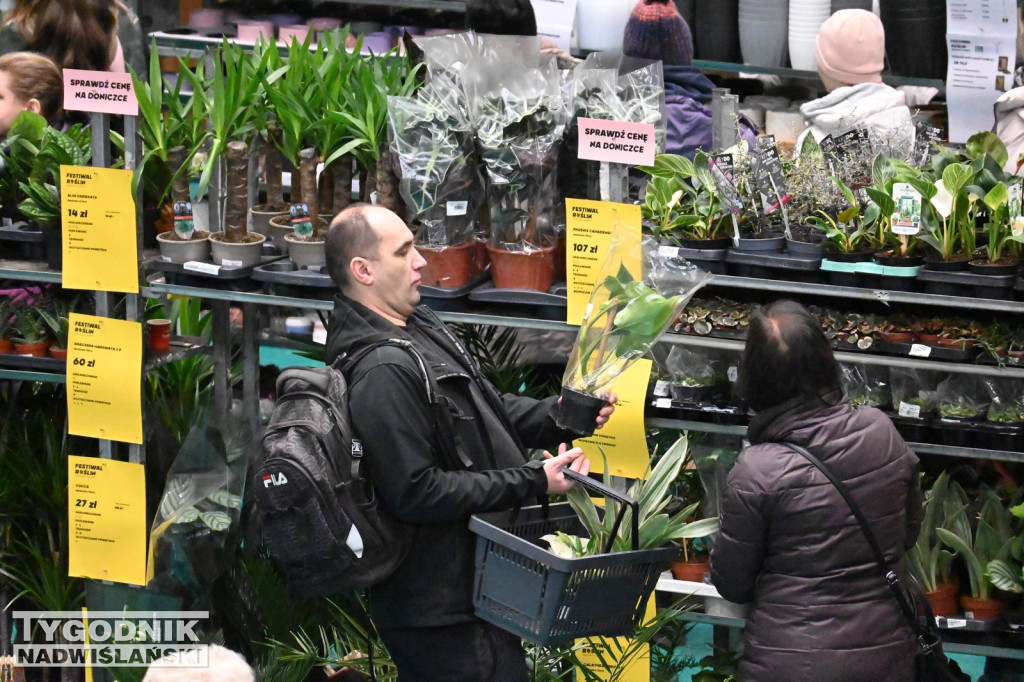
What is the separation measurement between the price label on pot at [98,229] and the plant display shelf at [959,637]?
5.47ft

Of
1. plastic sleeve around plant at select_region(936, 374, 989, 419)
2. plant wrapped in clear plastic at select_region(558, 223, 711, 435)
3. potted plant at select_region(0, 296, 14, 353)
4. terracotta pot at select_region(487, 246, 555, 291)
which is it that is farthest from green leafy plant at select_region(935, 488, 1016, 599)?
potted plant at select_region(0, 296, 14, 353)

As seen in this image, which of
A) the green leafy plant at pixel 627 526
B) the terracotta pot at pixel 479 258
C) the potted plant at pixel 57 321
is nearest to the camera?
the green leafy plant at pixel 627 526

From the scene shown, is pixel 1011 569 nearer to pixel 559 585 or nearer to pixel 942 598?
pixel 942 598

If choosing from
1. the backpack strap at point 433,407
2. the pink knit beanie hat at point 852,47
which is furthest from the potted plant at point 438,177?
the pink knit beanie hat at point 852,47

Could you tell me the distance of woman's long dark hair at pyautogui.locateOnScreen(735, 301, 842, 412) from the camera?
2.55 metres

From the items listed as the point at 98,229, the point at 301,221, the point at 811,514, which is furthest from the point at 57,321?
the point at 811,514

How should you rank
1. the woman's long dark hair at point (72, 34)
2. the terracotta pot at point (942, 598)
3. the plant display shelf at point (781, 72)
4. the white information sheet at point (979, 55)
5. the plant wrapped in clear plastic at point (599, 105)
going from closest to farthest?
the plant wrapped in clear plastic at point (599, 105) < the terracotta pot at point (942, 598) < the woman's long dark hair at point (72, 34) < the white information sheet at point (979, 55) < the plant display shelf at point (781, 72)

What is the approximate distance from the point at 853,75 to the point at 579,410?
7.85 feet

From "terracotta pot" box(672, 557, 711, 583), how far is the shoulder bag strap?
73cm

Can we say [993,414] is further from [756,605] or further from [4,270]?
[4,270]

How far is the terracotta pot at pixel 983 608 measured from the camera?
319cm

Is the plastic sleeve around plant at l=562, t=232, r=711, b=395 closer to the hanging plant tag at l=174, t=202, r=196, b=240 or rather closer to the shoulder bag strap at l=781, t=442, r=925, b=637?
the shoulder bag strap at l=781, t=442, r=925, b=637

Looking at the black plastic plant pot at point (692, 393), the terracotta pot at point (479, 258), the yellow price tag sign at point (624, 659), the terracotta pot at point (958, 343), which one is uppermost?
the terracotta pot at point (479, 258)

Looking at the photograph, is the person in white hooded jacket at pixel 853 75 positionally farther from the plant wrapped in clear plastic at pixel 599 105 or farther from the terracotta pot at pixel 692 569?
the terracotta pot at pixel 692 569
